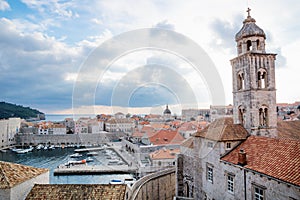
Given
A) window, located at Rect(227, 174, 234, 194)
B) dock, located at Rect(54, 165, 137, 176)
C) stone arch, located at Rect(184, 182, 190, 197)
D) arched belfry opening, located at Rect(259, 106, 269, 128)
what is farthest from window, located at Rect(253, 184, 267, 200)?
dock, located at Rect(54, 165, 137, 176)

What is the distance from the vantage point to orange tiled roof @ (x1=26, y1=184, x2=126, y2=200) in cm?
1038

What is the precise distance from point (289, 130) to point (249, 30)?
827cm

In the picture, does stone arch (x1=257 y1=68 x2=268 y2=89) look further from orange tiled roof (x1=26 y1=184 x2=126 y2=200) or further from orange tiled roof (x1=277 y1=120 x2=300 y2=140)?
A: orange tiled roof (x1=26 y1=184 x2=126 y2=200)

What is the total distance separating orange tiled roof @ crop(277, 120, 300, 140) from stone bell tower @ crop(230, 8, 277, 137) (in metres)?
0.95

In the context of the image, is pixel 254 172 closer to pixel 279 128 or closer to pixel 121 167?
pixel 279 128

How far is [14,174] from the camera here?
10.8m

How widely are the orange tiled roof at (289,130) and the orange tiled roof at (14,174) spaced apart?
1643cm

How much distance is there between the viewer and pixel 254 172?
1003cm

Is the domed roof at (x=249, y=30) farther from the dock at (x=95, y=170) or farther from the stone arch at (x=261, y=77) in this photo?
the dock at (x=95, y=170)

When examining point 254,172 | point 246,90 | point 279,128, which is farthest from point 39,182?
point 279,128

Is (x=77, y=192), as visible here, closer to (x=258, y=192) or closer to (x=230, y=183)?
(x=230, y=183)

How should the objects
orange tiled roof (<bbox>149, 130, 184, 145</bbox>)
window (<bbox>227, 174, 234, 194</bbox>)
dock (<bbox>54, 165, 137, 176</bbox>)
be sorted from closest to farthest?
window (<bbox>227, 174, 234, 194</bbox>), dock (<bbox>54, 165, 137, 176</bbox>), orange tiled roof (<bbox>149, 130, 184, 145</bbox>)

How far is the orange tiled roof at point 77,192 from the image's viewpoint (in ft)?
34.0

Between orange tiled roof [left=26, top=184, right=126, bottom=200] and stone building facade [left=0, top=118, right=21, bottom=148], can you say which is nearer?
orange tiled roof [left=26, top=184, right=126, bottom=200]
